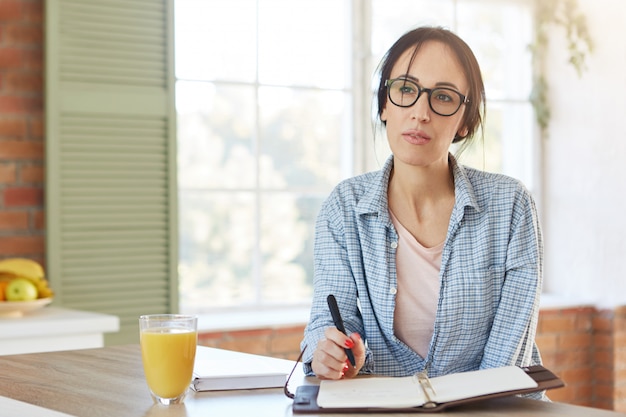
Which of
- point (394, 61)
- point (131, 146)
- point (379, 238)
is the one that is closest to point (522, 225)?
point (379, 238)

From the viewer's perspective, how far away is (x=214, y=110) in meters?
3.89

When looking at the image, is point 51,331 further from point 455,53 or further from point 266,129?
point 266,129

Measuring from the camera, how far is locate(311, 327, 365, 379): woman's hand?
5.42 feet

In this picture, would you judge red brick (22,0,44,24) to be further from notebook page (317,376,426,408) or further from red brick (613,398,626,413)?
red brick (613,398,626,413)

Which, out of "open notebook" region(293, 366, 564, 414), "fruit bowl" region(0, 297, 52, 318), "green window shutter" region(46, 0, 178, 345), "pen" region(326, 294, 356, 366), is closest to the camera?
"open notebook" region(293, 366, 564, 414)

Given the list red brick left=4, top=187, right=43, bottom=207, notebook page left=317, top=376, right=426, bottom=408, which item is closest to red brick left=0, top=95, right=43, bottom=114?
red brick left=4, top=187, right=43, bottom=207

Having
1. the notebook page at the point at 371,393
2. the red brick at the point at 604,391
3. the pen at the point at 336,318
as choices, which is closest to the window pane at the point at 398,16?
the red brick at the point at 604,391

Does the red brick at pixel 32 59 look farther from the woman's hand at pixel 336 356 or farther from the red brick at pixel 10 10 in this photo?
the woman's hand at pixel 336 356

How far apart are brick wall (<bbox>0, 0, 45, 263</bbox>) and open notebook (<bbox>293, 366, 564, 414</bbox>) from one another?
200 centimetres

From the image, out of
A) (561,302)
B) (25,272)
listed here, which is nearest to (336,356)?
(25,272)

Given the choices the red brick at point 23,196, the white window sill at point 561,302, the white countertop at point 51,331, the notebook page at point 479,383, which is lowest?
the white window sill at point 561,302

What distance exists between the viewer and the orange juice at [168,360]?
144cm

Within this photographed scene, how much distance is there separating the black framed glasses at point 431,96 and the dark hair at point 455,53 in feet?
0.21

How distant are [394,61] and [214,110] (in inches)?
72.0
